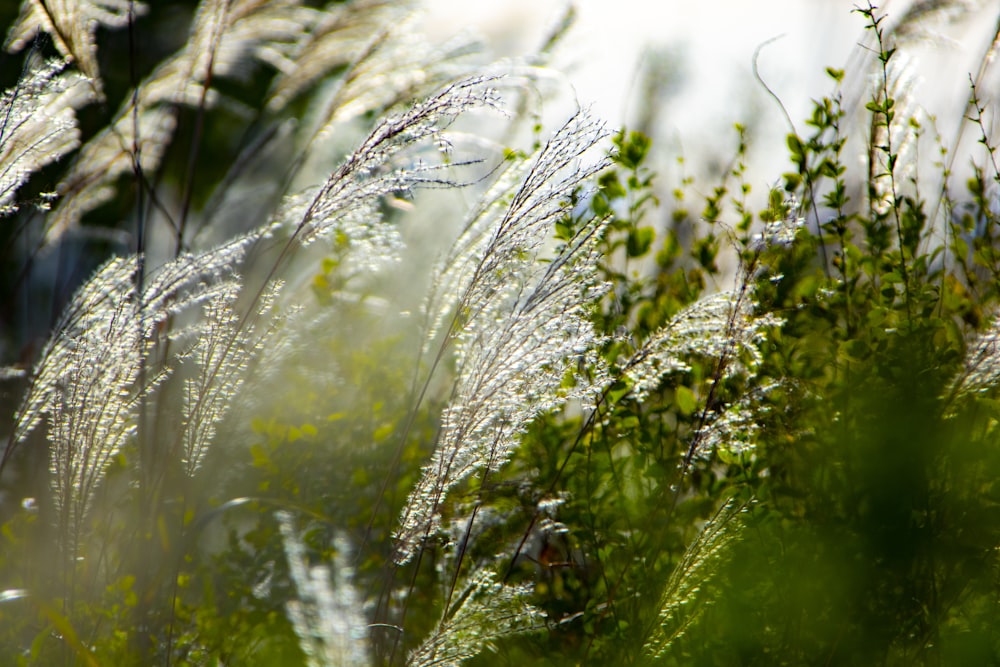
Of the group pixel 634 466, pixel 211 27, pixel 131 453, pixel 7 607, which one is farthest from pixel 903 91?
pixel 7 607

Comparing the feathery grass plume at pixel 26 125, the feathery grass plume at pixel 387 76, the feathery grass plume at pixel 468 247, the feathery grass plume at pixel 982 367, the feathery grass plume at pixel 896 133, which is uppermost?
the feathery grass plume at pixel 387 76

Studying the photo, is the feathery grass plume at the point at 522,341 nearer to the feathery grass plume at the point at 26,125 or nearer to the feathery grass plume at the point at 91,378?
the feathery grass plume at the point at 91,378

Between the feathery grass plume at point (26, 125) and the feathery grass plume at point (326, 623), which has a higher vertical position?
the feathery grass plume at point (26, 125)

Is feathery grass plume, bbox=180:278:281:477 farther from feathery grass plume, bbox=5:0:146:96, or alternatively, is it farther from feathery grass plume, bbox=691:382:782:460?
feathery grass plume, bbox=691:382:782:460

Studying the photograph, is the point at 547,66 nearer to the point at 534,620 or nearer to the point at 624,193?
the point at 624,193

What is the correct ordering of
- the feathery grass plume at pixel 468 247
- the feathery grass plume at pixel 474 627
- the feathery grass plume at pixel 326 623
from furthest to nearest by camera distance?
the feathery grass plume at pixel 468 247, the feathery grass plume at pixel 474 627, the feathery grass plume at pixel 326 623

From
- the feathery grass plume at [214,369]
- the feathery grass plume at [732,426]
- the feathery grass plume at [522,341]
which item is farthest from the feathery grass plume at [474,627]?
the feathery grass plume at [214,369]
